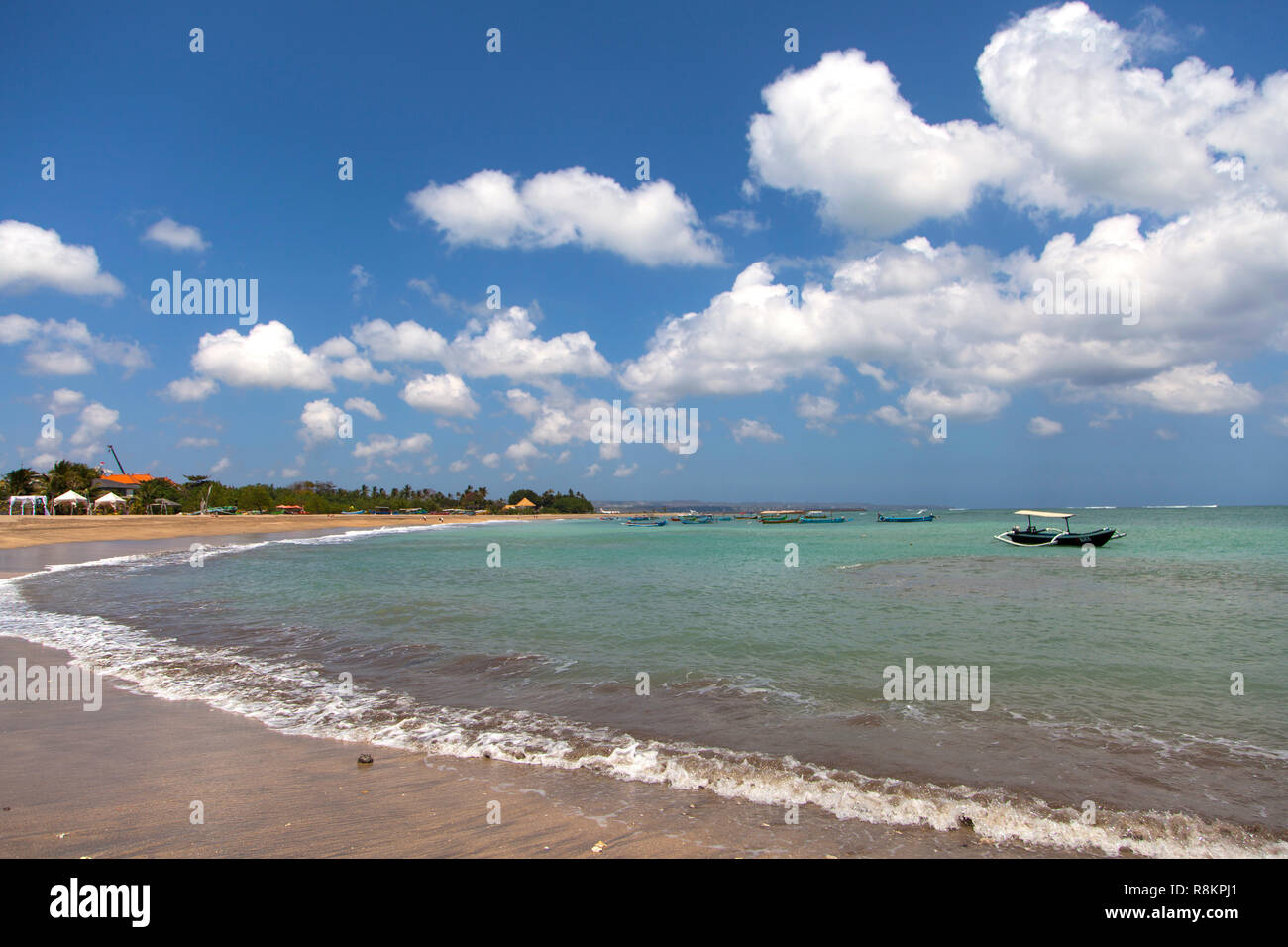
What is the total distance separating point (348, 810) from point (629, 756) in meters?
3.02

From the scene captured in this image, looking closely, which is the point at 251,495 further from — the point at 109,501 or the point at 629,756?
the point at 629,756

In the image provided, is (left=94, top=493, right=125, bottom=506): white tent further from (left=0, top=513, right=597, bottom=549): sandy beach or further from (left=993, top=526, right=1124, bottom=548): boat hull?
(left=993, top=526, right=1124, bottom=548): boat hull

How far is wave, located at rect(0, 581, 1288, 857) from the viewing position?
5.51 m

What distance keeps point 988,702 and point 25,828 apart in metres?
11.6

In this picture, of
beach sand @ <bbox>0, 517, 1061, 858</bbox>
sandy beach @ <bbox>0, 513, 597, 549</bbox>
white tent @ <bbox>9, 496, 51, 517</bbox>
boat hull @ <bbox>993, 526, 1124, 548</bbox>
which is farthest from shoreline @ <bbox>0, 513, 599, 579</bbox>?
boat hull @ <bbox>993, 526, 1124, 548</bbox>

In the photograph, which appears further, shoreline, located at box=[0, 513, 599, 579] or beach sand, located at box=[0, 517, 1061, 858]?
shoreline, located at box=[0, 513, 599, 579]

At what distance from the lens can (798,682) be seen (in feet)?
34.5

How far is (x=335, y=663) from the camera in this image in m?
11.8

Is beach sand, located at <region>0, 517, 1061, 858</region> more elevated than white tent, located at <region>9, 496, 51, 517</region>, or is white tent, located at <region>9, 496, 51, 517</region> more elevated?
white tent, located at <region>9, 496, 51, 517</region>

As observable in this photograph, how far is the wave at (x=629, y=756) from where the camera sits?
5508 mm

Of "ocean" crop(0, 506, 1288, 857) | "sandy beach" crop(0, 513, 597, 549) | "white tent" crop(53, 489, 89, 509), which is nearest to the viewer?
"ocean" crop(0, 506, 1288, 857)
